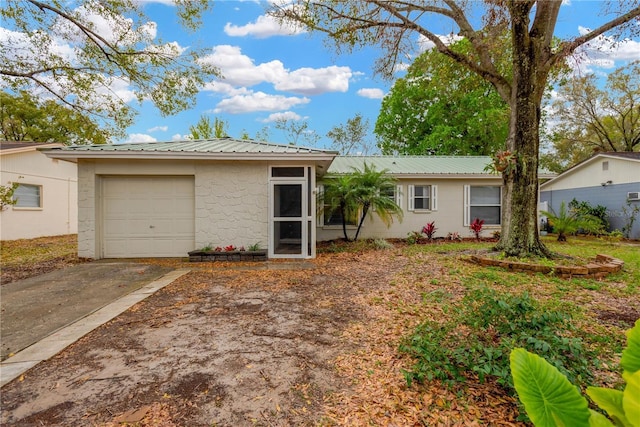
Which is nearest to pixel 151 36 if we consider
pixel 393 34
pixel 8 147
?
pixel 393 34

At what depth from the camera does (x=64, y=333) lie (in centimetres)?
327

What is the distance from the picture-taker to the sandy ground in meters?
2.02

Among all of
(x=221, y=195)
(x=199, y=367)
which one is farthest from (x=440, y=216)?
(x=199, y=367)

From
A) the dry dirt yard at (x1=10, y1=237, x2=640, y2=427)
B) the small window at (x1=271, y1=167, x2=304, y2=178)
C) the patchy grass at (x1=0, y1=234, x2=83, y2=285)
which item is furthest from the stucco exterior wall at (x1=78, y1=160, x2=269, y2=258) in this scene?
the dry dirt yard at (x1=10, y1=237, x2=640, y2=427)

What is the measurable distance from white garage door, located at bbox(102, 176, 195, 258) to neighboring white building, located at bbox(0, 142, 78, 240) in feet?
19.2

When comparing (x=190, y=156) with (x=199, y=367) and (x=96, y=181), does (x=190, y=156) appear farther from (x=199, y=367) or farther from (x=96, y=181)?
(x=199, y=367)

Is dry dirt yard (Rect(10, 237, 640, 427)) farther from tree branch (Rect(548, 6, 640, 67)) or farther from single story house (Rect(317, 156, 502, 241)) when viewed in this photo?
single story house (Rect(317, 156, 502, 241))

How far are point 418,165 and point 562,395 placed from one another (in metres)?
11.8

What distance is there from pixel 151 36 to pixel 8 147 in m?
7.65

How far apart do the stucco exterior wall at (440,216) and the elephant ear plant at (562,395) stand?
9.98 metres

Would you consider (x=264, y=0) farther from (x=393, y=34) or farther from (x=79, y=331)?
(x=79, y=331)

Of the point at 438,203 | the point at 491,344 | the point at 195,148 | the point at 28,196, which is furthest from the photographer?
the point at 28,196

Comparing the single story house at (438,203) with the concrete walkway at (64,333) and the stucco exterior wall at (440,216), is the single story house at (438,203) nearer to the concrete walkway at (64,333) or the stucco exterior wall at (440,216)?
the stucco exterior wall at (440,216)

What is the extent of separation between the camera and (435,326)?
319 cm
